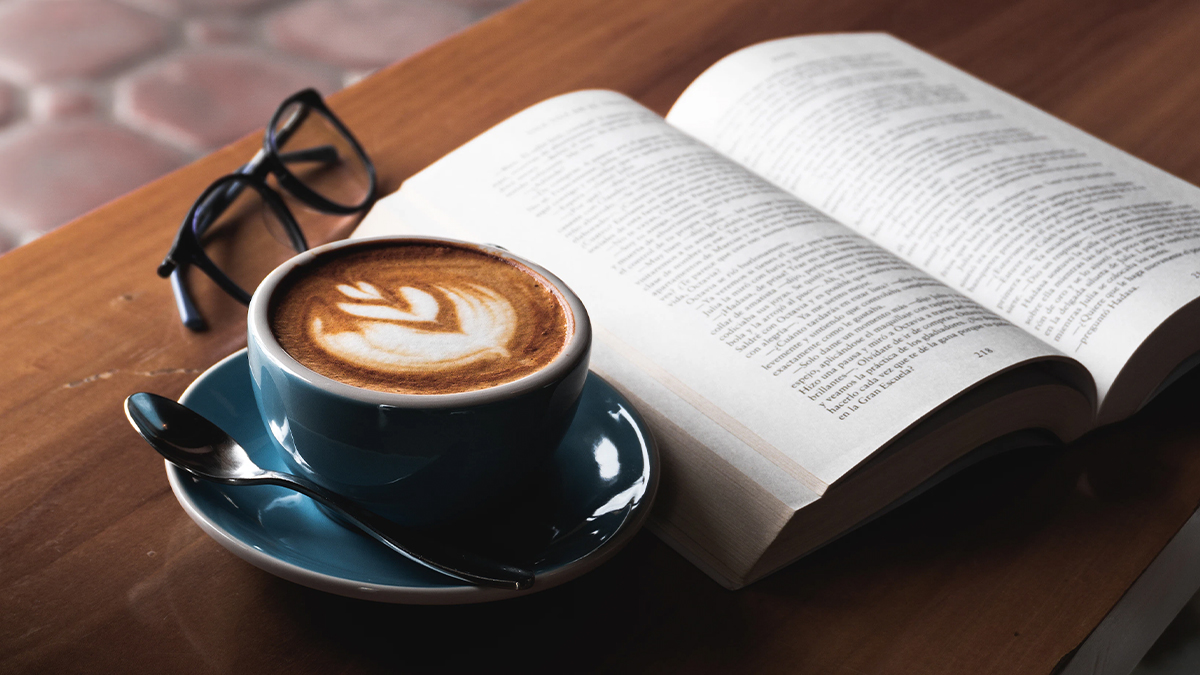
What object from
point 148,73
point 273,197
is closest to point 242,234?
point 273,197

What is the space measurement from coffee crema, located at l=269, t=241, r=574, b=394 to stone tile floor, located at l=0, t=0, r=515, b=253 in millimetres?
955

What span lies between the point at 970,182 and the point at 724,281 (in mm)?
217

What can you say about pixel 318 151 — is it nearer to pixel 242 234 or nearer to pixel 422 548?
pixel 242 234

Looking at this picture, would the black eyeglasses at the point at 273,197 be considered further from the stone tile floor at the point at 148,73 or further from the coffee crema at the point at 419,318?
the stone tile floor at the point at 148,73

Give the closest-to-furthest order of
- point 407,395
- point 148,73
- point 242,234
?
point 407,395
point 242,234
point 148,73

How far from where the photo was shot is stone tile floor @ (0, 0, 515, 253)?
1308mm

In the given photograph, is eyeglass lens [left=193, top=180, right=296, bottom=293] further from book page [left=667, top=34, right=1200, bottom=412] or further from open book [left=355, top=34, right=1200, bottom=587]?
book page [left=667, top=34, right=1200, bottom=412]

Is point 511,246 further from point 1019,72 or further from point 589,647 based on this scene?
point 1019,72

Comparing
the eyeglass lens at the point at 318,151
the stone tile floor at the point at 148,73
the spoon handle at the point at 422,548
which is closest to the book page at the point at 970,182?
the eyeglass lens at the point at 318,151

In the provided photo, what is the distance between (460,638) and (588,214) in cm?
27

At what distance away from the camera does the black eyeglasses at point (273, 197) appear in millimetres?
575

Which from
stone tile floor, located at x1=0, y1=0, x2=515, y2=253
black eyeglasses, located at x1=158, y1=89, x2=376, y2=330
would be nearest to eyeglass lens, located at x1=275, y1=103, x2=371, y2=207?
black eyeglasses, located at x1=158, y1=89, x2=376, y2=330

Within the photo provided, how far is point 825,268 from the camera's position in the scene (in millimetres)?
536

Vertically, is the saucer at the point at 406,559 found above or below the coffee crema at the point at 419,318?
below
